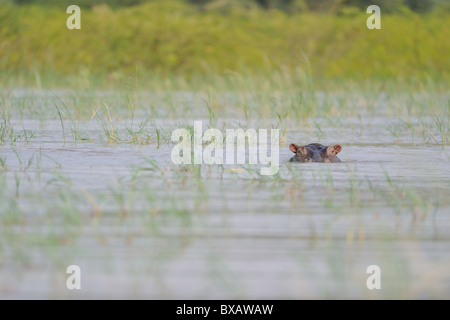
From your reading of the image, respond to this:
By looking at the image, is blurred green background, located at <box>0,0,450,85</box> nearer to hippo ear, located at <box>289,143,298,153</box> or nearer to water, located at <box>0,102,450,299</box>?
hippo ear, located at <box>289,143,298,153</box>

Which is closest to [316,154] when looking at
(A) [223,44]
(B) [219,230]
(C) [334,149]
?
(C) [334,149]

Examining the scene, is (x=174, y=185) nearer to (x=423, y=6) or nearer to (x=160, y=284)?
(x=160, y=284)

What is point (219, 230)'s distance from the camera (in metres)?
4.27

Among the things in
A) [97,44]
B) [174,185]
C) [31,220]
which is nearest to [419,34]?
[97,44]

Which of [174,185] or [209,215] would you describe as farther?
[174,185]

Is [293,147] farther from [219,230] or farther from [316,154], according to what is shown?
[219,230]

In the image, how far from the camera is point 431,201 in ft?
16.7

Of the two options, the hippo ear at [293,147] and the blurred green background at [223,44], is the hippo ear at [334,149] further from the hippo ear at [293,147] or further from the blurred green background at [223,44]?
the blurred green background at [223,44]

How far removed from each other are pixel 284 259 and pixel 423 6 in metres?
24.6

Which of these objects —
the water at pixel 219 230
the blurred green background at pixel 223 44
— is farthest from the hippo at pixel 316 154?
the blurred green background at pixel 223 44

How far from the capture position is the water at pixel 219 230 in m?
3.43

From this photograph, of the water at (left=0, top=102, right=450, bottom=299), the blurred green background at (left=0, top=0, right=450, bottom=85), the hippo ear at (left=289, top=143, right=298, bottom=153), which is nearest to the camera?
the water at (left=0, top=102, right=450, bottom=299)

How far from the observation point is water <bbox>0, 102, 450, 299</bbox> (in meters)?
3.43

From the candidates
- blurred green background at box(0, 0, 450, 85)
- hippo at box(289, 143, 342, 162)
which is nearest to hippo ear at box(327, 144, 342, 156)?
hippo at box(289, 143, 342, 162)
